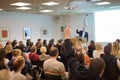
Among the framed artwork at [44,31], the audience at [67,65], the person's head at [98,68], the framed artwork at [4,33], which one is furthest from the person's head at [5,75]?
the framed artwork at [44,31]

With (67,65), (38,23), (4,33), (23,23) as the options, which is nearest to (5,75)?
(67,65)

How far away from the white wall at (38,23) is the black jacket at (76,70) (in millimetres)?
8598

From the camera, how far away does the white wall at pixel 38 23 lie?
12.1 meters

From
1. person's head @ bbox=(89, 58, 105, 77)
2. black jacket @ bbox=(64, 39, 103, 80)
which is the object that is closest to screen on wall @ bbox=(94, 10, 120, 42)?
black jacket @ bbox=(64, 39, 103, 80)

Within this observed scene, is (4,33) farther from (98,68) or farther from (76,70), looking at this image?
(98,68)

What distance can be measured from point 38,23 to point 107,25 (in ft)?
14.2

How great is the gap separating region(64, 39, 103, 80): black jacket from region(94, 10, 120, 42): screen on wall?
1029cm

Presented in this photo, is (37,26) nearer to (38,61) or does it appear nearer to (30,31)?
(30,31)

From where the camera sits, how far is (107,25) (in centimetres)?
1383

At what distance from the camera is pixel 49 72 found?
4242 millimetres

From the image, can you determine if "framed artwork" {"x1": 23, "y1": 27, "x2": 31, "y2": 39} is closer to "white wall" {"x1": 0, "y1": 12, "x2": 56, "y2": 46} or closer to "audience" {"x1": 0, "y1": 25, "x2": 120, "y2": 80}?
"white wall" {"x1": 0, "y1": 12, "x2": 56, "y2": 46}

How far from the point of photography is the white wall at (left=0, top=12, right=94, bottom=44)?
12117 mm

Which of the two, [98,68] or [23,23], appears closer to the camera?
[98,68]

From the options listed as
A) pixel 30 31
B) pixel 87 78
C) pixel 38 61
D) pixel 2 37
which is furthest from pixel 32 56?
pixel 30 31
